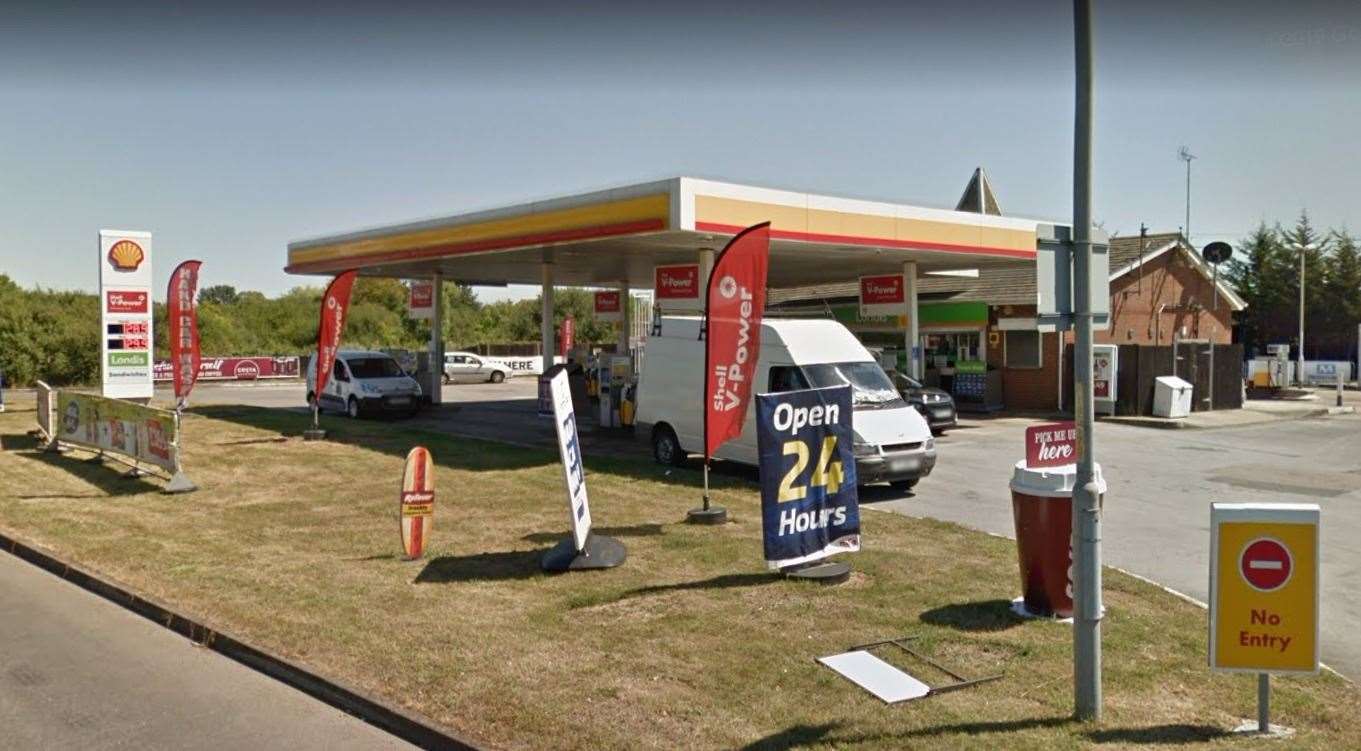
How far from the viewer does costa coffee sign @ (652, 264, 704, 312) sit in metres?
20.7

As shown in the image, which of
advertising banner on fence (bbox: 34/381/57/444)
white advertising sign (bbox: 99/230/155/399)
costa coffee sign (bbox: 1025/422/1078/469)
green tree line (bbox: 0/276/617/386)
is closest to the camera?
costa coffee sign (bbox: 1025/422/1078/469)

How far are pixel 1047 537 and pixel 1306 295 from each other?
51.9 m

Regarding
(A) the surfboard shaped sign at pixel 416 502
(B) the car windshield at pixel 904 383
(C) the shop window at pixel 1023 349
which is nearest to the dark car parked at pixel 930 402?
(B) the car windshield at pixel 904 383

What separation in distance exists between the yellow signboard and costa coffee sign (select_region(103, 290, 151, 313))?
19870 mm

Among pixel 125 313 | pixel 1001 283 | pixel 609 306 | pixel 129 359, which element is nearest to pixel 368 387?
pixel 129 359

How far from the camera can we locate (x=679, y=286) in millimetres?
21031

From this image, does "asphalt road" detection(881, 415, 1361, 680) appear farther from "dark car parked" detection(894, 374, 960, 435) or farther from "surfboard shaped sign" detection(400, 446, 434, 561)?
"surfboard shaped sign" detection(400, 446, 434, 561)

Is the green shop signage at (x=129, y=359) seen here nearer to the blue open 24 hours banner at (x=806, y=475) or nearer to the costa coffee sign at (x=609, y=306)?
the costa coffee sign at (x=609, y=306)

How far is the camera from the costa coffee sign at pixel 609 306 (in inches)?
1174

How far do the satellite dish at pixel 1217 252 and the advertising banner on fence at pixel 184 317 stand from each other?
27.2m

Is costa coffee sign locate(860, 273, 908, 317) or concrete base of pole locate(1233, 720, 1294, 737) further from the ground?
costa coffee sign locate(860, 273, 908, 317)

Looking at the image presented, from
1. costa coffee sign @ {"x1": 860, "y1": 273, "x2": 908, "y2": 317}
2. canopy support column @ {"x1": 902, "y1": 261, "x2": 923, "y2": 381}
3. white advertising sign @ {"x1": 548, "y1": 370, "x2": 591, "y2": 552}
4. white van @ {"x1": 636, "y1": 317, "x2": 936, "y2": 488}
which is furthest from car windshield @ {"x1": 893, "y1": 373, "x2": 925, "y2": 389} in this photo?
white advertising sign @ {"x1": 548, "y1": 370, "x2": 591, "y2": 552}

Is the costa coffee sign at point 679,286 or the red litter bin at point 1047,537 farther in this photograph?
the costa coffee sign at point 679,286

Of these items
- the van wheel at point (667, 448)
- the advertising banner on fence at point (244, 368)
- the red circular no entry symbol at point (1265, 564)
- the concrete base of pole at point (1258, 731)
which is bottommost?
the concrete base of pole at point (1258, 731)
